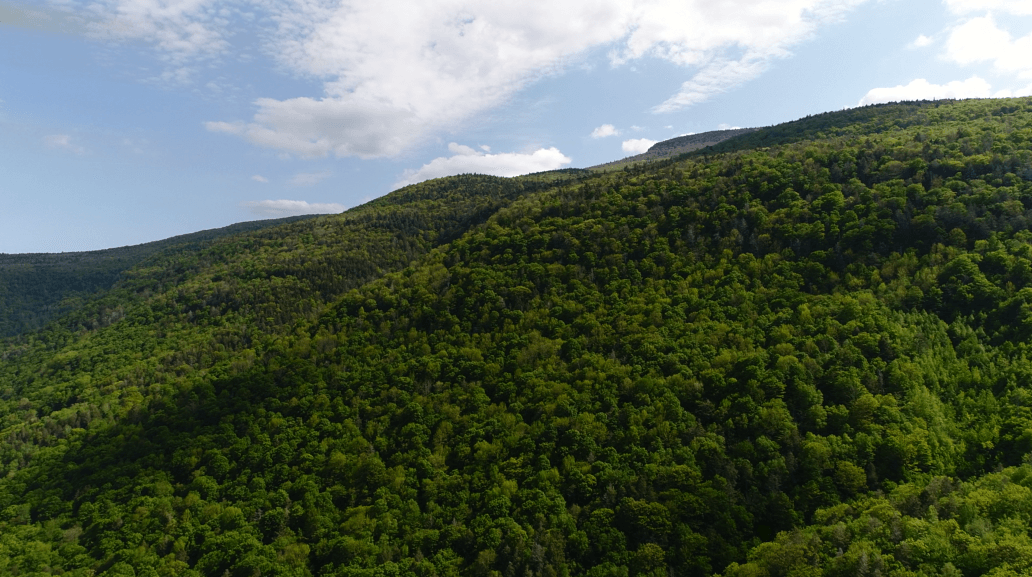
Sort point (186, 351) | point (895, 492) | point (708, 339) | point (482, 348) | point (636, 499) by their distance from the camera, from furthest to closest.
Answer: point (186, 351), point (482, 348), point (708, 339), point (636, 499), point (895, 492)

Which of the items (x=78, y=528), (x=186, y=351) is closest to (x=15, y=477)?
(x=78, y=528)

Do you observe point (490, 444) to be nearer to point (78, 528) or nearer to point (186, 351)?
point (78, 528)

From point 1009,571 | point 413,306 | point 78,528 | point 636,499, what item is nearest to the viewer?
point 1009,571

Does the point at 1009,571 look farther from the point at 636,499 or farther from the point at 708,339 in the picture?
the point at 708,339

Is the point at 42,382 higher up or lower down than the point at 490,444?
higher up

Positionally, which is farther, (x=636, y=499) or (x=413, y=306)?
(x=413, y=306)

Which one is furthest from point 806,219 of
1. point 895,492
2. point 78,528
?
point 78,528

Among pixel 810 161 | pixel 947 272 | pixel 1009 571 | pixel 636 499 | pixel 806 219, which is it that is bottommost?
pixel 636 499
